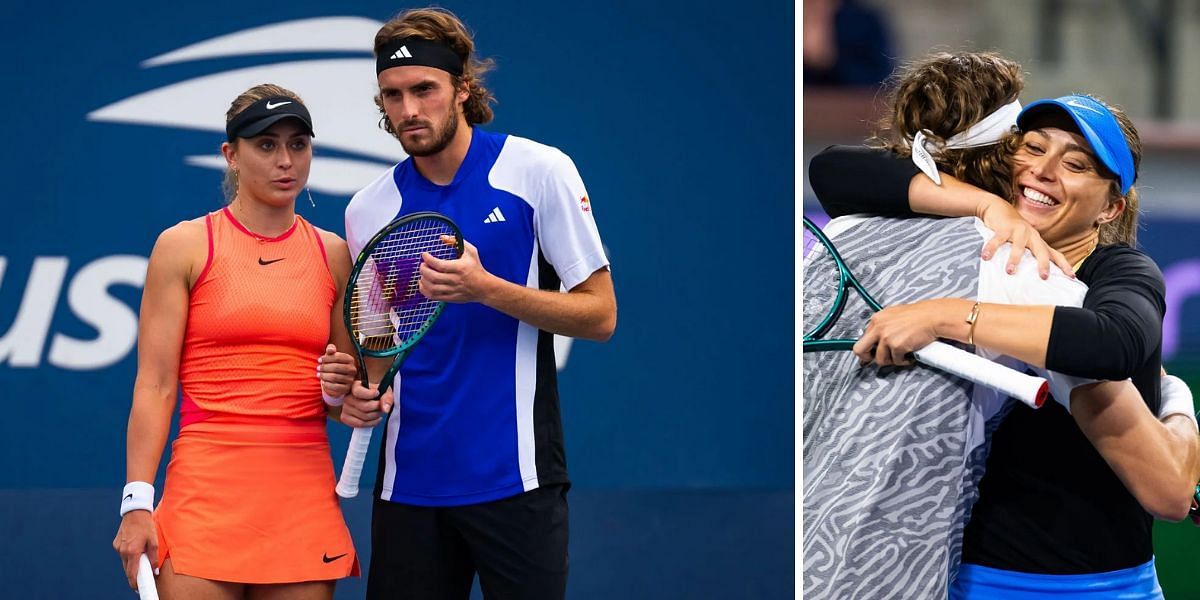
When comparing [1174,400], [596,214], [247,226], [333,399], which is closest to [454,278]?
[333,399]

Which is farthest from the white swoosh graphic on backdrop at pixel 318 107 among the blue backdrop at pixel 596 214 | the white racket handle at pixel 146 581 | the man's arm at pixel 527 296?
the white racket handle at pixel 146 581

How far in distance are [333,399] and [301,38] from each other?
217cm

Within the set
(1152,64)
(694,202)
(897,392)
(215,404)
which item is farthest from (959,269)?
(1152,64)

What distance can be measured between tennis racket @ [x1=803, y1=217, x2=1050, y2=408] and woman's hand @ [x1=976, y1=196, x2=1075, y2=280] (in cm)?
14

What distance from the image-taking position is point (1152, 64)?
6891 mm

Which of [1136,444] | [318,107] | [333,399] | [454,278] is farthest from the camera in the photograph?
[318,107]

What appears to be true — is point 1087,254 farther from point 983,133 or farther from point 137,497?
point 137,497

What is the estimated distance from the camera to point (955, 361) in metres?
1.64

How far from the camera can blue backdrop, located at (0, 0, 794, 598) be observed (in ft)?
13.5

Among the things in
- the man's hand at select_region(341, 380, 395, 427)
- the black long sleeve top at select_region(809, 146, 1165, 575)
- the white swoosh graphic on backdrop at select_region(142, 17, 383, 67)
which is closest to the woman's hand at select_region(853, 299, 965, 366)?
the black long sleeve top at select_region(809, 146, 1165, 575)

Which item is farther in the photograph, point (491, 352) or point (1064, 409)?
point (491, 352)

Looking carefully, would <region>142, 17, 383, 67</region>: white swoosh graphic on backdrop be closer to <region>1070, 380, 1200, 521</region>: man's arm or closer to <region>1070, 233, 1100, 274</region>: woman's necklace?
<region>1070, 233, 1100, 274</region>: woman's necklace

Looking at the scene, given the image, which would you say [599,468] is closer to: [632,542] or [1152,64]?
[632,542]

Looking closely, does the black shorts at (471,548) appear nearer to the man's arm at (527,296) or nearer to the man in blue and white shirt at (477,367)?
the man in blue and white shirt at (477,367)
